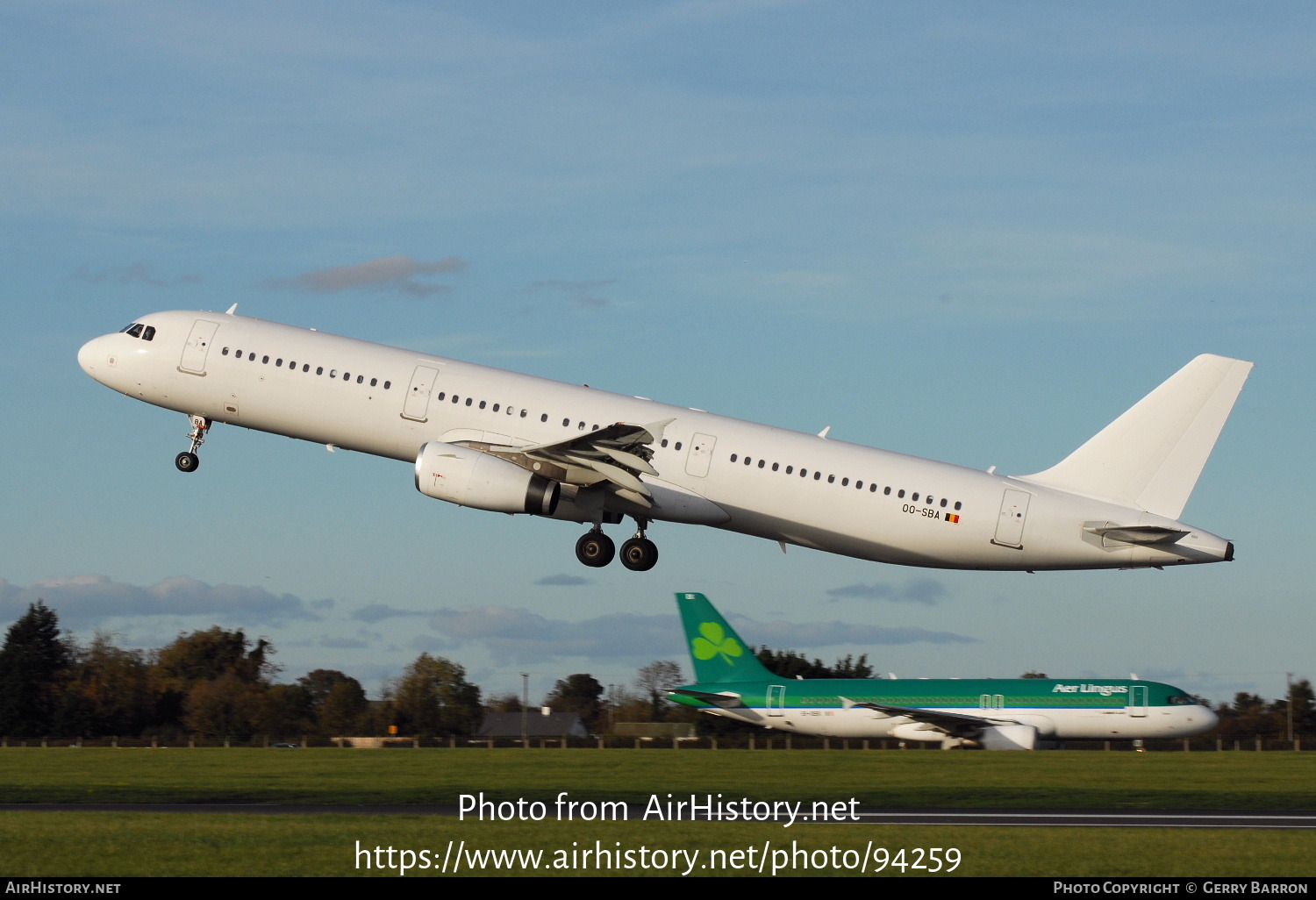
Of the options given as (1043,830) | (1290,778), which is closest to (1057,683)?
(1290,778)

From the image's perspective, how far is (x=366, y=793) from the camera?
38.0m

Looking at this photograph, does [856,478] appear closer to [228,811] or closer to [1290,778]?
[1290,778]

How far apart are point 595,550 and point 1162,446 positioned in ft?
55.7

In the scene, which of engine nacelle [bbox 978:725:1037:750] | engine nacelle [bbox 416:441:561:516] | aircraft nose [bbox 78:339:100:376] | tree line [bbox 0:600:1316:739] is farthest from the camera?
tree line [bbox 0:600:1316:739]

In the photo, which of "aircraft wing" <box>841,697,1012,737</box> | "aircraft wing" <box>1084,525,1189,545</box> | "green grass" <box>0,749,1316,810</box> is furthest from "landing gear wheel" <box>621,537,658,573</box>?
"aircraft wing" <box>841,697,1012,737</box>

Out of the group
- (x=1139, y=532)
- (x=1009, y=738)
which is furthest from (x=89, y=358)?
(x=1009, y=738)

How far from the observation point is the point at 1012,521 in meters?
42.4

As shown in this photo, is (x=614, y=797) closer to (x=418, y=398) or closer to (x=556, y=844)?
Answer: (x=556, y=844)

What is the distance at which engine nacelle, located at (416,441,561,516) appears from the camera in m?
41.2

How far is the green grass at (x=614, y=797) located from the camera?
2320cm

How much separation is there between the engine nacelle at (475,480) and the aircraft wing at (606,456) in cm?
66

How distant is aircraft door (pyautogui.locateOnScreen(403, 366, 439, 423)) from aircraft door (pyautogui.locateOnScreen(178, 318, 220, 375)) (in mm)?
6638

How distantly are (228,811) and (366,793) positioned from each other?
597 centimetres

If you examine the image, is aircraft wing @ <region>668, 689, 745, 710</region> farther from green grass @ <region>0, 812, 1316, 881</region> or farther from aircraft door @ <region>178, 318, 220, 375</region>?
green grass @ <region>0, 812, 1316, 881</region>
